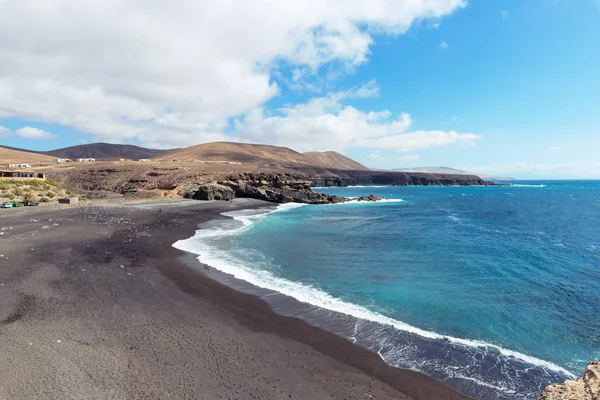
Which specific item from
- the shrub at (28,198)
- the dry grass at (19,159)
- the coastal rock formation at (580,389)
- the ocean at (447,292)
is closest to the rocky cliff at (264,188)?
the shrub at (28,198)

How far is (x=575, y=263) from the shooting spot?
75.9 feet

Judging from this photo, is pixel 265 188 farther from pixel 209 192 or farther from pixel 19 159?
pixel 19 159

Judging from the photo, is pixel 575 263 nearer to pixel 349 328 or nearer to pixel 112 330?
pixel 349 328

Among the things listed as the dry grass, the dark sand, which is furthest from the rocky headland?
the dark sand

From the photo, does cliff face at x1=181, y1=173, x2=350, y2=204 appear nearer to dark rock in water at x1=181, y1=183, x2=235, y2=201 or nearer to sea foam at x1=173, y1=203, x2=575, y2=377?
dark rock in water at x1=181, y1=183, x2=235, y2=201

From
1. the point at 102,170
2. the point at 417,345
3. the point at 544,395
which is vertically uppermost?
the point at 102,170

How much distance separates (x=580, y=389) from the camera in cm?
564

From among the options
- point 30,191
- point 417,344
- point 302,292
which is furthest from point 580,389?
point 30,191

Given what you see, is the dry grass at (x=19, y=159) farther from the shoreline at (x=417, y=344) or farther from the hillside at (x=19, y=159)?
the shoreline at (x=417, y=344)

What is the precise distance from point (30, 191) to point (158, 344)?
57.7 m

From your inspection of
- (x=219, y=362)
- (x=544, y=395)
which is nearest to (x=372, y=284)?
(x=219, y=362)

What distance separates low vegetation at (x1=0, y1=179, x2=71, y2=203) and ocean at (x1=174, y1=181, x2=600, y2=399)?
113 feet

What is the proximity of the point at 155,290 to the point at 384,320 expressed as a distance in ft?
37.5

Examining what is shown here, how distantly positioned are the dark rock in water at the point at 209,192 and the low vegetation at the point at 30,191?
70.8ft
